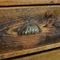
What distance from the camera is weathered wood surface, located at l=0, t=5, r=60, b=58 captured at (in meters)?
0.64

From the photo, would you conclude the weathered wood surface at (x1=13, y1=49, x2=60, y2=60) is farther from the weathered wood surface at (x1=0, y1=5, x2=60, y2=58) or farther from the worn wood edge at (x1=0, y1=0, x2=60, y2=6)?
the worn wood edge at (x1=0, y1=0, x2=60, y2=6)

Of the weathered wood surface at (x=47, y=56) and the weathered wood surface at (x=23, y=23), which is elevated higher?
the weathered wood surface at (x=23, y=23)

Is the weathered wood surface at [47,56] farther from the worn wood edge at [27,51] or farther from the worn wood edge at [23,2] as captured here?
the worn wood edge at [23,2]

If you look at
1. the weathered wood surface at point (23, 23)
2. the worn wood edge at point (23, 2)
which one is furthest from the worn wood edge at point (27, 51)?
the worn wood edge at point (23, 2)

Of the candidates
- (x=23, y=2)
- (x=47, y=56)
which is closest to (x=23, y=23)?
(x=23, y=2)

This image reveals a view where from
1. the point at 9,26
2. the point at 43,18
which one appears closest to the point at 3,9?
the point at 9,26

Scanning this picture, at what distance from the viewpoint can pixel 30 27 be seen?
67 centimetres

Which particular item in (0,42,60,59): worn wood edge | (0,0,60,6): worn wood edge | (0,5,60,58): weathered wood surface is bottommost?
(0,42,60,59): worn wood edge

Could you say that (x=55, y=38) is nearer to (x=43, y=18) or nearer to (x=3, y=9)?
(x=43, y=18)

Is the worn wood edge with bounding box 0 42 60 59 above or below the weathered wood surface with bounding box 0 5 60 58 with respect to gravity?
below

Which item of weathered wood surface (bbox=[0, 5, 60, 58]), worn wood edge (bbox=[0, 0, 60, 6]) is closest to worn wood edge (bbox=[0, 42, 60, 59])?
weathered wood surface (bbox=[0, 5, 60, 58])

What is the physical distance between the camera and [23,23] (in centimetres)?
67

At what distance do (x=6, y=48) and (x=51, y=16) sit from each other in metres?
0.22

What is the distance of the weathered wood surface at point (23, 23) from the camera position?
0.64 metres
